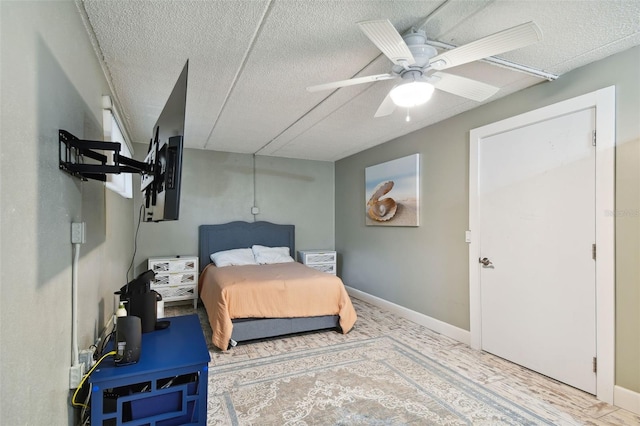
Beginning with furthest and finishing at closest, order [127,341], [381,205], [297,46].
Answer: [381,205]
[297,46]
[127,341]

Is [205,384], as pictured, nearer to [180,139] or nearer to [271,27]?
[180,139]

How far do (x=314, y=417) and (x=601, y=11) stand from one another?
293cm

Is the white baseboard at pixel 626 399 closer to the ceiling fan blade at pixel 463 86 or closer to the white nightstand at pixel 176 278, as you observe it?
the ceiling fan blade at pixel 463 86

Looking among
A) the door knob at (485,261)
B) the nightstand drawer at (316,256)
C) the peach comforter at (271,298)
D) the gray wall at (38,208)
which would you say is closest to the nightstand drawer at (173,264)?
the peach comforter at (271,298)

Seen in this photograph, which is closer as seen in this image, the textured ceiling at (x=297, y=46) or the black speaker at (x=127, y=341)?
the black speaker at (x=127, y=341)

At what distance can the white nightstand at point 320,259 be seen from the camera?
17.8 feet

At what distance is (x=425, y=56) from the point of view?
6.24 ft

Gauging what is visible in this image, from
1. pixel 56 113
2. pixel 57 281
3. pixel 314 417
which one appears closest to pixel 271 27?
pixel 56 113

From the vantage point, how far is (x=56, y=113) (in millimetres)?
1280

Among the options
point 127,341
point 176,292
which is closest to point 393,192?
point 176,292

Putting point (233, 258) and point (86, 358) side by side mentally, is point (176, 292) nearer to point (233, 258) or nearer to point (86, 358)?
point (233, 258)

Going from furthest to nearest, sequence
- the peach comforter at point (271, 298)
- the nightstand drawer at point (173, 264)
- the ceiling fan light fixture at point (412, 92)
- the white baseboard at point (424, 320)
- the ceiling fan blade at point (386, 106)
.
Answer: the nightstand drawer at point (173, 264)
the white baseboard at point (424, 320)
the peach comforter at point (271, 298)
the ceiling fan blade at point (386, 106)
the ceiling fan light fixture at point (412, 92)

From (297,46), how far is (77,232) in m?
1.63

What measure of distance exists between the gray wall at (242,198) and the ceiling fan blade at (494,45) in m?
4.00
